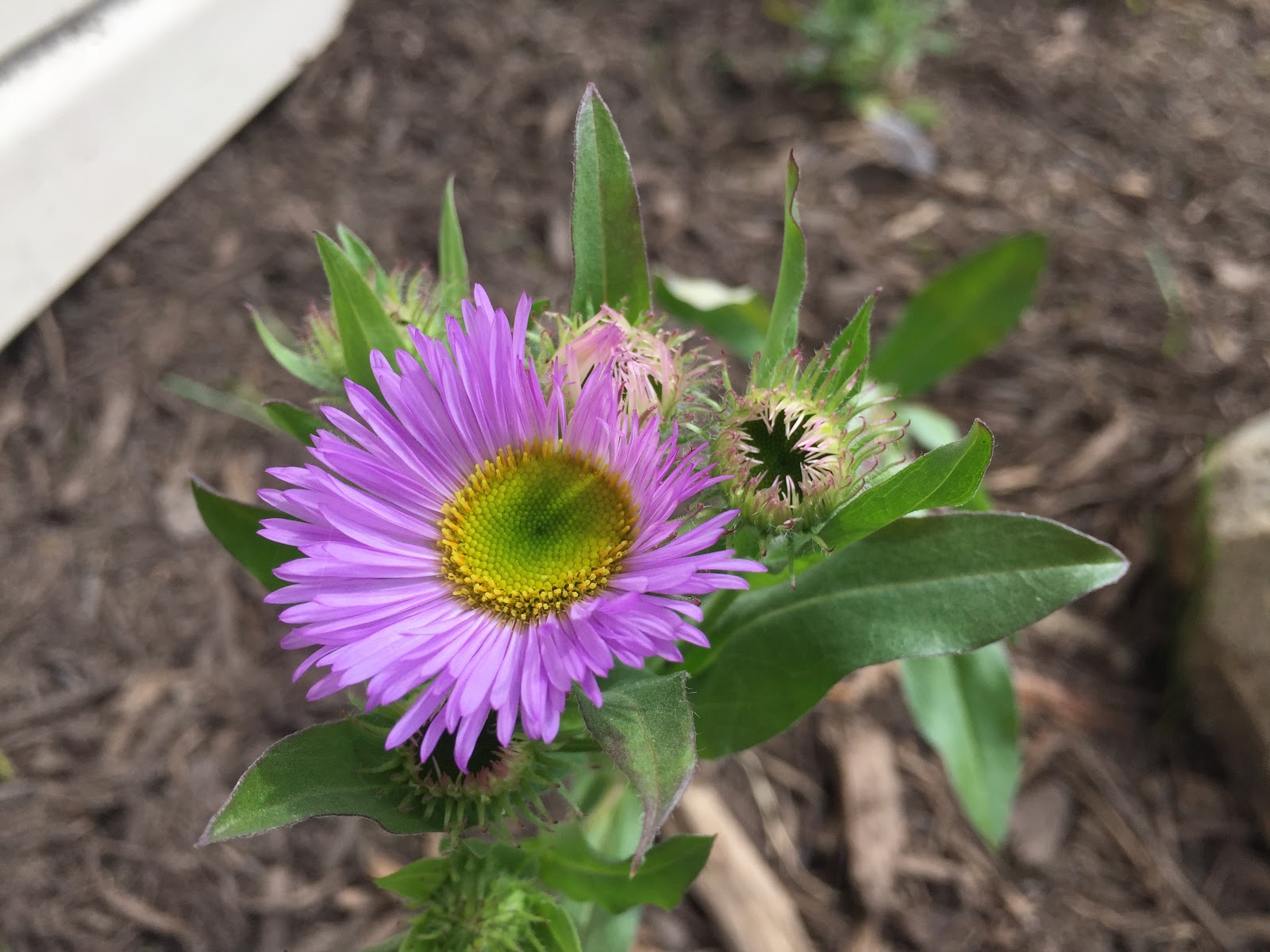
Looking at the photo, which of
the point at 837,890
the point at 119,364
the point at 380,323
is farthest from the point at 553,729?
the point at 119,364

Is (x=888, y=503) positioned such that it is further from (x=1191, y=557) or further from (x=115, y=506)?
(x=115, y=506)

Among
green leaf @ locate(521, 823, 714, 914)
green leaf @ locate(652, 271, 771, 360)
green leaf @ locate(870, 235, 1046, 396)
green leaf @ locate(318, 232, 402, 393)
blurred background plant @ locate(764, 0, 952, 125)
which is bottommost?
green leaf @ locate(521, 823, 714, 914)

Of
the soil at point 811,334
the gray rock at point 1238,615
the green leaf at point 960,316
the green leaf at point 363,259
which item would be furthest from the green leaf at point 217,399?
the gray rock at point 1238,615

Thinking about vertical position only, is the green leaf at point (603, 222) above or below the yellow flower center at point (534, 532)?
above

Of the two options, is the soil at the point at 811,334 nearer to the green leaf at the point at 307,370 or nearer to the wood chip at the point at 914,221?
the wood chip at the point at 914,221

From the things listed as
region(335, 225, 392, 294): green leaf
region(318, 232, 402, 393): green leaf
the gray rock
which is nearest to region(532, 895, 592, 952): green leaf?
region(318, 232, 402, 393): green leaf

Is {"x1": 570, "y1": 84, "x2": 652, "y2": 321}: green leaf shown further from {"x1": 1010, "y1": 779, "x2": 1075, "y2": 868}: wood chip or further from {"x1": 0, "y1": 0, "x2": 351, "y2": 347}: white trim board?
{"x1": 0, "y1": 0, "x2": 351, "y2": 347}: white trim board
